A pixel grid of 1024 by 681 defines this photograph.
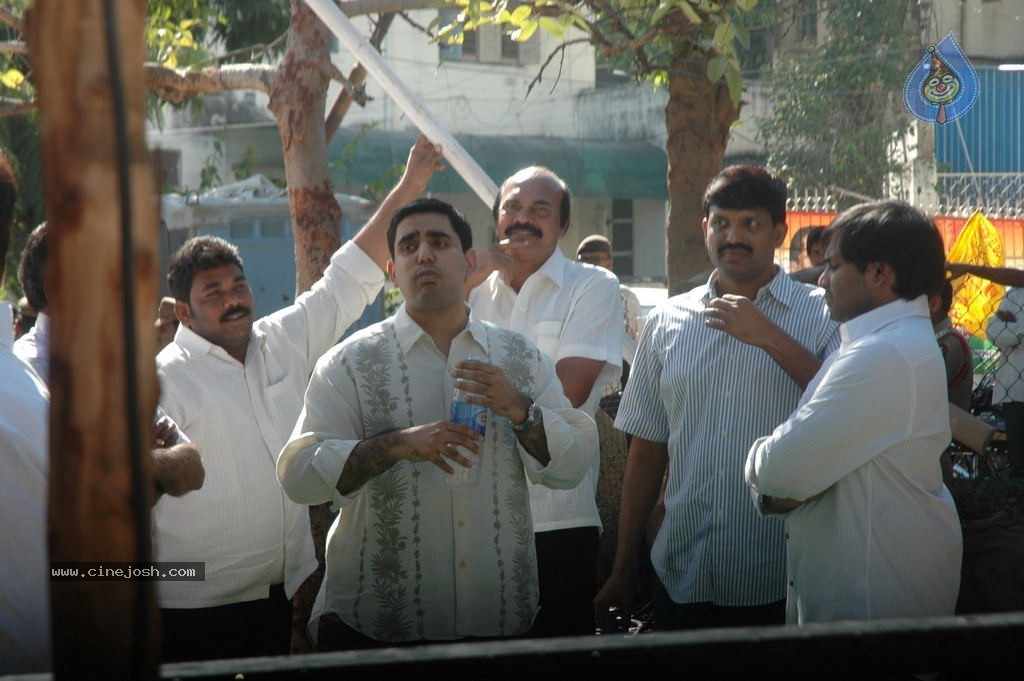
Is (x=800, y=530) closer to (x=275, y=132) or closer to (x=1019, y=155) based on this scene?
(x=1019, y=155)

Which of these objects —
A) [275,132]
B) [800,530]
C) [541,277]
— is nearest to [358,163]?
[275,132]

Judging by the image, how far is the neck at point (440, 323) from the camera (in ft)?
10.6

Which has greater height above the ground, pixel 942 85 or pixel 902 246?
pixel 942 85

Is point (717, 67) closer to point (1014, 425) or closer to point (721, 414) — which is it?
point (721, 414)

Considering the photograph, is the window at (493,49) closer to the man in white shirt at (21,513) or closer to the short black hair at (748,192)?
the short black hair at (748,192)

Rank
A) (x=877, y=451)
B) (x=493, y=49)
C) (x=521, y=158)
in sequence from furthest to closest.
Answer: (x=493, y=49), (x=521, y=158), (x=877, y=451)

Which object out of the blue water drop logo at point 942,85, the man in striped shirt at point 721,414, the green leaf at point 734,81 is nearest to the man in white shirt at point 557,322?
the man in striped shirt at point 721,414

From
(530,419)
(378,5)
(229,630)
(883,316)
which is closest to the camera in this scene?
(883,316)

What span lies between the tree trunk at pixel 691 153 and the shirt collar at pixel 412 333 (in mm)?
2531

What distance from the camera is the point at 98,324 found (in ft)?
3.66

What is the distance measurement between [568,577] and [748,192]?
137cm

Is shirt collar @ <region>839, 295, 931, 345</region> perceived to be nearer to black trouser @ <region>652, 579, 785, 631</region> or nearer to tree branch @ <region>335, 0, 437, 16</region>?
black trouser @ <region>652, 579, 785, 631</region>

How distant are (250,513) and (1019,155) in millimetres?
11836

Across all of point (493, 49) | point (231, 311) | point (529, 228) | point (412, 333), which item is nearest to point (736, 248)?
point (529, 228)
